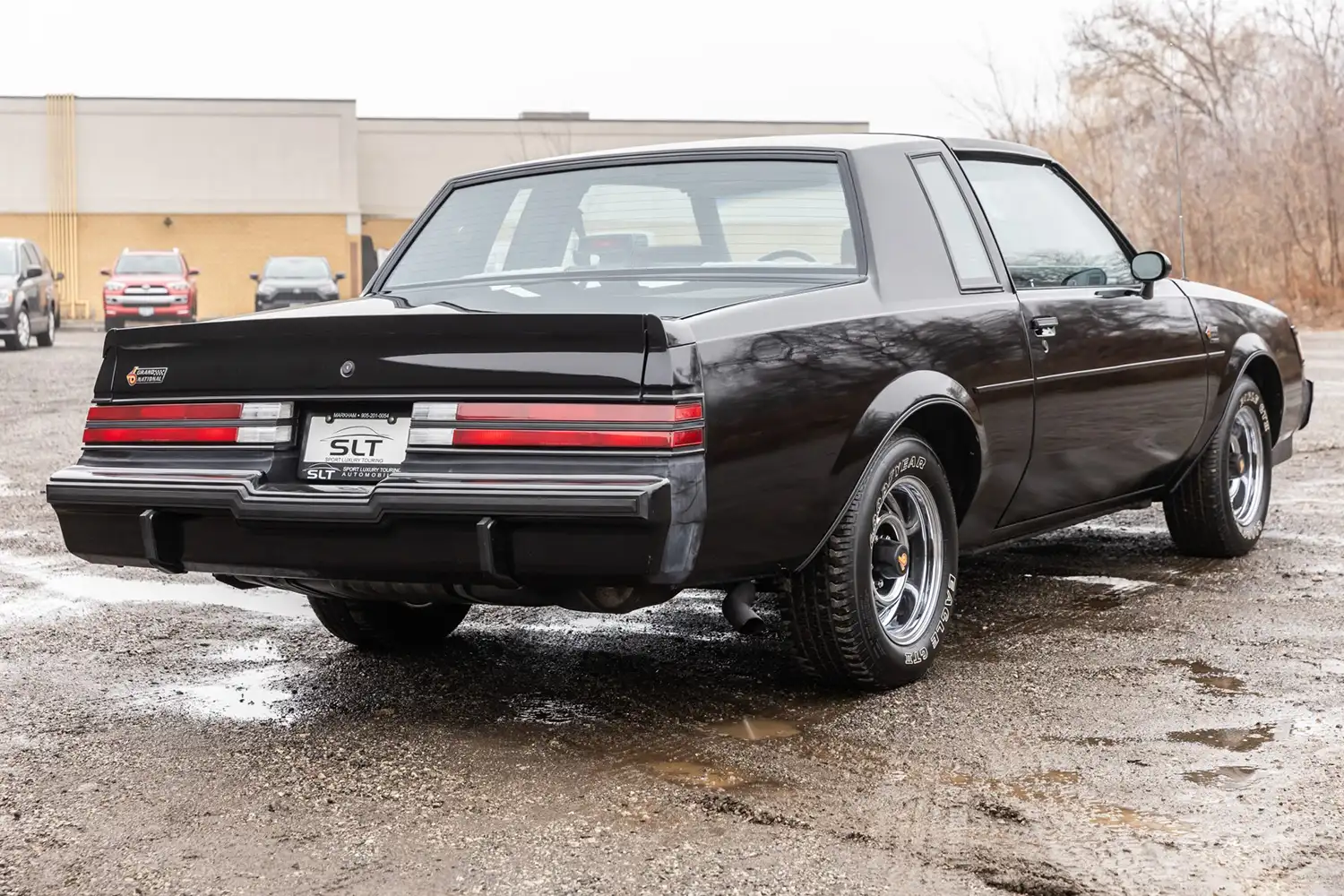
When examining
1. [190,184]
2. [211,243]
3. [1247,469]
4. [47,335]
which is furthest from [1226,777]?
[211,243]

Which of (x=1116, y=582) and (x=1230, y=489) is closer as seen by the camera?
(x=1116, y=582)

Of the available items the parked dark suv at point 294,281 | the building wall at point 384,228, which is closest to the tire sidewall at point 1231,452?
the parked dark suv at point 294,281

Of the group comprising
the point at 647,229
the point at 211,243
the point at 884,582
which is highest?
the point at 211,243

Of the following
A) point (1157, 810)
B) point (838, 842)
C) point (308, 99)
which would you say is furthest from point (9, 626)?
point (308, 99)

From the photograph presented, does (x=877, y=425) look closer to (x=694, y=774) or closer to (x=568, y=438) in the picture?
(x=568, y=438)

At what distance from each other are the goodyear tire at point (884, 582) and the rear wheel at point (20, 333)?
69.3ft

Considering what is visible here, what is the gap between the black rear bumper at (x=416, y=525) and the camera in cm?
352

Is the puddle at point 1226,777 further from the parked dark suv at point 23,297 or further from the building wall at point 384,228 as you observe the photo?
the building wall at point 384,228

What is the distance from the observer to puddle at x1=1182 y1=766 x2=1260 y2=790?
11.7 ft

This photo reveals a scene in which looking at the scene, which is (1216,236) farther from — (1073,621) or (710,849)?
(710,849)

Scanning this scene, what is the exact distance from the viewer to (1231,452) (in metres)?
6.40

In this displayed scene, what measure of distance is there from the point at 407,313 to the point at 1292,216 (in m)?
24.6

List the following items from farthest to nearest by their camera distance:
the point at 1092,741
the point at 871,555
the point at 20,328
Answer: the point at 20,328
the point at 871,555
the point at 1092,741

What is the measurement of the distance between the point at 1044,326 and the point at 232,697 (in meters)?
2.72
